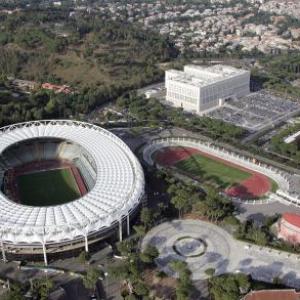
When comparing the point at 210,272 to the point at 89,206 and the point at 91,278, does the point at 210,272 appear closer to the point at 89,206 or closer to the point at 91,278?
the point at 91,278

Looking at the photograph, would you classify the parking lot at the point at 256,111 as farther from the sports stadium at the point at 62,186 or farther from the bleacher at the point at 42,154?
the bleacher at the point at 42,154

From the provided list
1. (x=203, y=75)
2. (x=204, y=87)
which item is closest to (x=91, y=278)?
(x=204, y=87)

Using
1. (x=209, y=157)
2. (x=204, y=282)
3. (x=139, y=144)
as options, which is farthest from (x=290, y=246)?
(x=139, y=144)

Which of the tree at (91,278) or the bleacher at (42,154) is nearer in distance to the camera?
the tree at (91,278)

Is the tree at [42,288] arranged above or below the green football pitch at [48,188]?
above

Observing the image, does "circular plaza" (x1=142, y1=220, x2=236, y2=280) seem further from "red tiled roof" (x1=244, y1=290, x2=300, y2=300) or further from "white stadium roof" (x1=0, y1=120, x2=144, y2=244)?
"red tiled roof" (x1=244, y1=290, x2=300, y2=300)

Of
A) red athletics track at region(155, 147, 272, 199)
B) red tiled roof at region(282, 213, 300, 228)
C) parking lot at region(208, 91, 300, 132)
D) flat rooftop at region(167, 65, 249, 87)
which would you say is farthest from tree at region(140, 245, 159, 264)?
flat rooftop at region(167, 65, 249, 87)

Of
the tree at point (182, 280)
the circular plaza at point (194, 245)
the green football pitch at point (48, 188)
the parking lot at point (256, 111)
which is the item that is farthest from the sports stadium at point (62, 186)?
the parking lot at point (256, 111)

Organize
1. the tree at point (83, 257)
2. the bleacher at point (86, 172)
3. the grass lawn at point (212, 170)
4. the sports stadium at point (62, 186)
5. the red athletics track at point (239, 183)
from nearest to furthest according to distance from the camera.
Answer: the tree at point (83, 257) → the sports stadium at point (62, 186) → the bleacher at point (86, 172) → the red athletics track at point (239, 183) → the grass lawn at point (212, 170)

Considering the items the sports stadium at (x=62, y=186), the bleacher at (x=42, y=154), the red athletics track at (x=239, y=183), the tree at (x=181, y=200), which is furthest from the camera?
the bleacher at (x=42, y=154)
